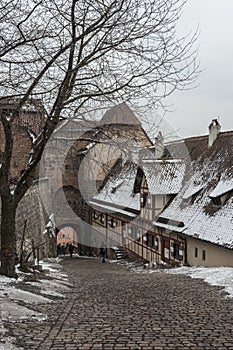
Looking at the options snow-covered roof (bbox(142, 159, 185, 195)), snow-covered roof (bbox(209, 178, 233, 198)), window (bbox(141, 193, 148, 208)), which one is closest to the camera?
snow-covered roof (bbox(209, 178, 233, 198))

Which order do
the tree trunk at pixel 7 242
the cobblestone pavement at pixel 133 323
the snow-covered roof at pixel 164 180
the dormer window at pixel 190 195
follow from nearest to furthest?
the cobblestone pavement at pixel 133 323 < the tree trunk at pixel 7 242 < the dormer window at pixel 190 195 < the snow-covered roof at pixel 164 180

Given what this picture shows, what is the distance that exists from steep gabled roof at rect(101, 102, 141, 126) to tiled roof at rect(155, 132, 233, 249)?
8.93 meters

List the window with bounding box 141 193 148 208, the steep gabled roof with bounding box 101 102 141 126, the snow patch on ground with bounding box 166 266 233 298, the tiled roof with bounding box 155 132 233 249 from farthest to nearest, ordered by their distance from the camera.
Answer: the window with bounding box 141 193 148 208
the tiled roof with bounding box 155 132 233 249
the snow patch on ground with bounding box 166 266 233 298
the steep gabled roof with bounding box 101 102 141 126

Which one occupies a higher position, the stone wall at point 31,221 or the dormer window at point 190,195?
the dormer window at point 190,195

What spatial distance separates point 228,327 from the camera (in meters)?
6.49

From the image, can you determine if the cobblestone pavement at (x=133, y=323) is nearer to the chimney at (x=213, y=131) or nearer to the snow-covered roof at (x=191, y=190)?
the snow-covered roof at (x=191, y=190)

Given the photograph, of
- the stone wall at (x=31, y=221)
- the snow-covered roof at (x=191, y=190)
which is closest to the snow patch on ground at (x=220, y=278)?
the stone wall at (x=31, y=221)

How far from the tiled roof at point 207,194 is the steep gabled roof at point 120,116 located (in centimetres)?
893

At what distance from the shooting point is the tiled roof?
1839 cm

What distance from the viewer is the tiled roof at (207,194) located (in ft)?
60.3

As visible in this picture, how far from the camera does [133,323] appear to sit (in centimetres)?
666

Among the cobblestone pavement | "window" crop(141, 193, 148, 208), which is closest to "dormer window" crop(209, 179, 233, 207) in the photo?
"window" crop(141, 193, 148, 208)

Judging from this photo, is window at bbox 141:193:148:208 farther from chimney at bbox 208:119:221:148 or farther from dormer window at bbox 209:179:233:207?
dormer window at bbox 209:179:233:207

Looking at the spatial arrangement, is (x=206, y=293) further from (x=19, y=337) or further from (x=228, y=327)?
(x=19, y=337)
